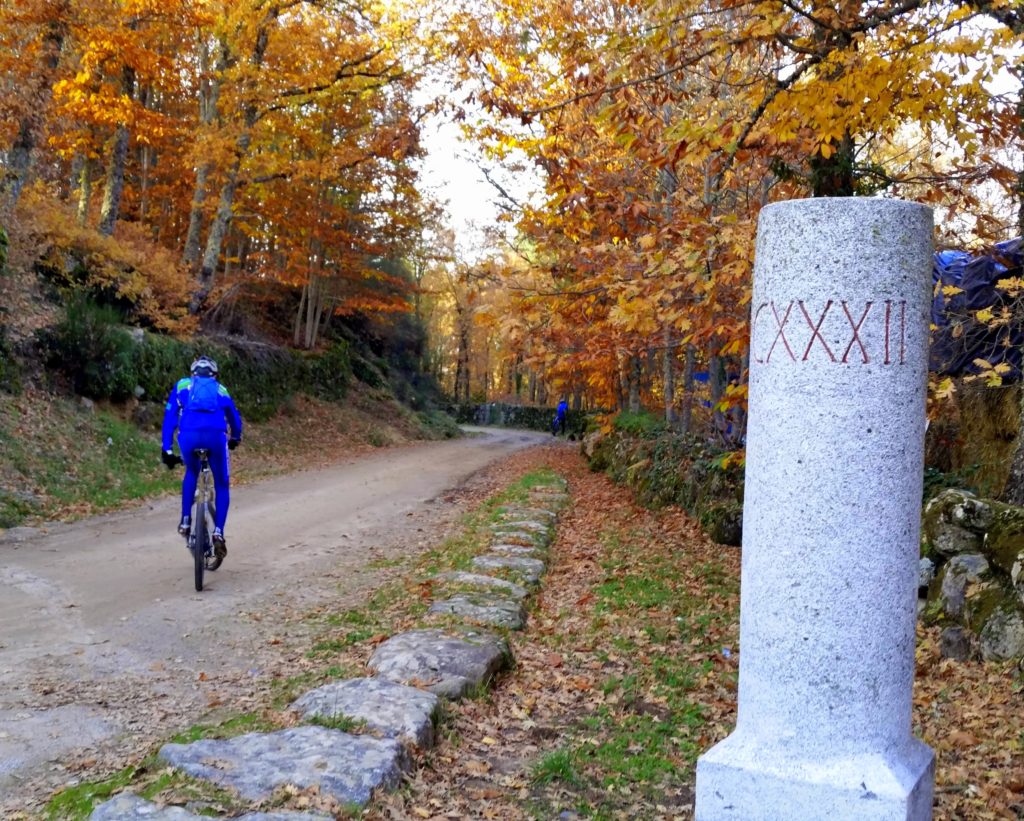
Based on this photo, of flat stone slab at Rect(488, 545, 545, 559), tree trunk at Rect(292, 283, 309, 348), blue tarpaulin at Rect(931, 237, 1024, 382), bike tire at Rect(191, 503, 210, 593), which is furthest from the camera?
tree trunk at Rect(292, 283, 309, 348)

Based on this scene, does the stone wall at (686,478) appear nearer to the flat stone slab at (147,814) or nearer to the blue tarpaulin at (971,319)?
the blue tarpaulin at (971,319)

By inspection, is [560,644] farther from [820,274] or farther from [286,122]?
[286,122]

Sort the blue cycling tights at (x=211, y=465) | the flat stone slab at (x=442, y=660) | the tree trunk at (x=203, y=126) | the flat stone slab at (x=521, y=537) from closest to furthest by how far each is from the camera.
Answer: the flat stone slab at (x=442, y=660) < the blue cycling tights at (x=211, y=465) < the flat stone slab at (x=521, y=537) < the tree trunk at (x=203, y=126)

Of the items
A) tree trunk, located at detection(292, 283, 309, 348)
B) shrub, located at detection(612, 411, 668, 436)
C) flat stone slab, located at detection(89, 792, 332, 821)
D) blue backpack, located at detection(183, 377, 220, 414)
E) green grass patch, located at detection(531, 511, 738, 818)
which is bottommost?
green grass patch, located at detection(531, 511, 738, 818)

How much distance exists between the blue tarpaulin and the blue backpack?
7.89m

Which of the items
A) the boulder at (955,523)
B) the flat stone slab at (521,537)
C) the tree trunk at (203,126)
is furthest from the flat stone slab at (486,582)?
the tree trunk at (203,126)

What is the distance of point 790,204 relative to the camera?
350cm

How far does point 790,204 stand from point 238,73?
755 inches

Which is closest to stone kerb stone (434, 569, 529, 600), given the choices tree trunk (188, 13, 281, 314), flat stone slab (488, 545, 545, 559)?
flat stone slab (488, 545, 545, 559)

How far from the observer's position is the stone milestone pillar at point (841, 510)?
333 centimetres

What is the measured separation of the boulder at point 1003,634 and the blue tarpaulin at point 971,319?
4.58 meters

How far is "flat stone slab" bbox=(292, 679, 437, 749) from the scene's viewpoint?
456cm

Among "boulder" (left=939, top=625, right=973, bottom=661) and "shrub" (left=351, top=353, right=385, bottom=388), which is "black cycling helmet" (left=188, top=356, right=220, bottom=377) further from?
"shrub" (left=351, top=353, right=385, bottom=388)

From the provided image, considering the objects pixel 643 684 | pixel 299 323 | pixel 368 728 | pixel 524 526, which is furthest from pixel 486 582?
pixel 299 323
